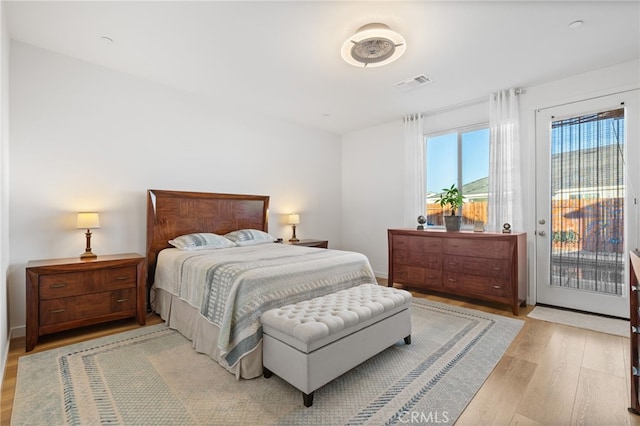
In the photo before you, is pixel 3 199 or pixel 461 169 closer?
pixel 3 199

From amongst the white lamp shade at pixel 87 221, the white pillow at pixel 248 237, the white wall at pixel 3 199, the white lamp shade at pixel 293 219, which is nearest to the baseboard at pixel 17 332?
the white wall at pixel 3 199

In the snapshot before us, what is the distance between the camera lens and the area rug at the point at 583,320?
2775mm

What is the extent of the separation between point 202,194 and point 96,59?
171 centimetres

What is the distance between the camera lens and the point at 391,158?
A: 5004mm

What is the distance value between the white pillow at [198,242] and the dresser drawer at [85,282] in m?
0.52

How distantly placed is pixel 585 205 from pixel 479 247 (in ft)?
3.83

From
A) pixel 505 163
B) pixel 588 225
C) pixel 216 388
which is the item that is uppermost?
pixel 505 163

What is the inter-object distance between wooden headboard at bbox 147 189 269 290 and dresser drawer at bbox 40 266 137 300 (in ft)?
1.52

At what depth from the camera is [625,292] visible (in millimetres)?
3010

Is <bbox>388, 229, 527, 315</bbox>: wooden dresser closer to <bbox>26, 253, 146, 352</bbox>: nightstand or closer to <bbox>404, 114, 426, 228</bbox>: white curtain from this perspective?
<bbox>404, 114, 426, 228</bbox>: white curtain

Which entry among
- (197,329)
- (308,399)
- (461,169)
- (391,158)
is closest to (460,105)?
(461,169)

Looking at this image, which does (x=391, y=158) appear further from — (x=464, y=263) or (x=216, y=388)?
(x=216, y=388)

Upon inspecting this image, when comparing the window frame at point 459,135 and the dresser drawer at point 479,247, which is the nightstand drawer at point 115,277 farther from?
the window frame at point 459,135

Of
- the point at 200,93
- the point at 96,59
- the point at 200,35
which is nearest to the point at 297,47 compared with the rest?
the point at 200,35
